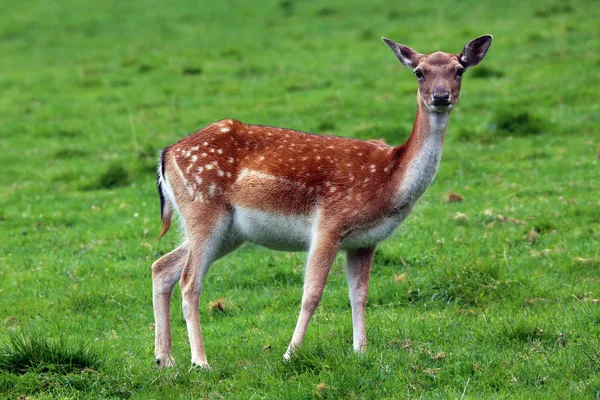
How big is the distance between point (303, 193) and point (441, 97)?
4.13 feet

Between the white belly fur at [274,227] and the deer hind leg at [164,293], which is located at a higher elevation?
the white belly fur at [274,227]

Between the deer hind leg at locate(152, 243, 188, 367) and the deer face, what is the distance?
226cm

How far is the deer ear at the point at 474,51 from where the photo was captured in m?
7.04

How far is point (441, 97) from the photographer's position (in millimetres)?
6613

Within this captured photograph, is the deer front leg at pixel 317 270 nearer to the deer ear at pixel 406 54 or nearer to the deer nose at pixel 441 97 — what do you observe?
the deer nose at pixel 441 97

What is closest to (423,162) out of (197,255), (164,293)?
(197,255)

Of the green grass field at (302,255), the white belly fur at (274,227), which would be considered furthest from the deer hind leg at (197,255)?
the green grass field at (302,255)

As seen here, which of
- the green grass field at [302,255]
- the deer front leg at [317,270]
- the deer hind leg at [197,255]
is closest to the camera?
the green grass field at [302,255]

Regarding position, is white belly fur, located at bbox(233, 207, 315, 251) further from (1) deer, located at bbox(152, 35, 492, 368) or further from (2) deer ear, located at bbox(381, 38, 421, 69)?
(2) deer ear, located at bbox(381, 38, 421, 69)

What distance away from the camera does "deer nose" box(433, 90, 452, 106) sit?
6.62 m

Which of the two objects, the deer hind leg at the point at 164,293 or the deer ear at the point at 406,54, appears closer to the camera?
the deer hind leg at the point at 164,293

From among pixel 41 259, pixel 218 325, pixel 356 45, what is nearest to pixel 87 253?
pixel 41 259

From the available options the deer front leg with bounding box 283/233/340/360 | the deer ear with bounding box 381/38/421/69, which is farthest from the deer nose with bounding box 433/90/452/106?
the deer front leg with bounding box 283/233/340/360

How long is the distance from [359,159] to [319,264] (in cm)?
91
